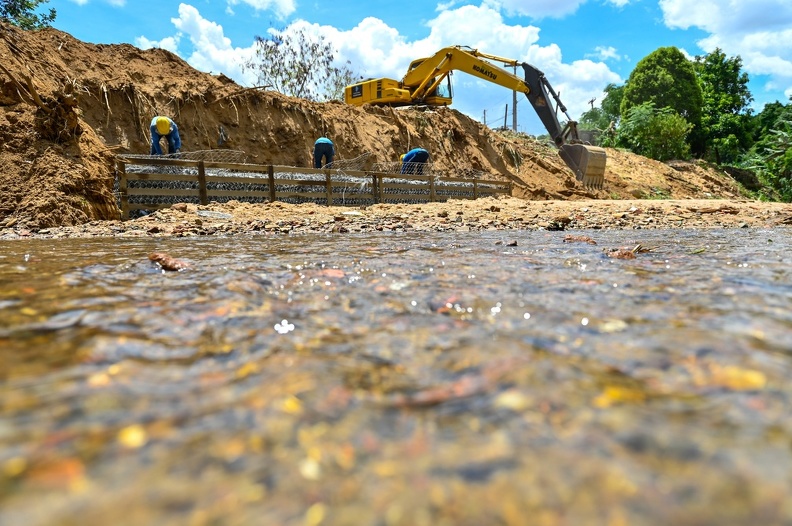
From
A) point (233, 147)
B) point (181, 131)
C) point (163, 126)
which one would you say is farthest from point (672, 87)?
point (163, 126)

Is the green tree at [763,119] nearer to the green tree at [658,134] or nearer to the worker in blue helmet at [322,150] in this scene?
the green tree at [658,134]

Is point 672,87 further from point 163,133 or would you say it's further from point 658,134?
point 163,133

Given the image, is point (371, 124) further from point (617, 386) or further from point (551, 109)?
point (617, 386)

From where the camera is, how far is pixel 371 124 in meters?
20.0

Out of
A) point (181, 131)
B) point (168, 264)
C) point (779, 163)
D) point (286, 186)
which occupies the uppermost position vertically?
point (181, 131)

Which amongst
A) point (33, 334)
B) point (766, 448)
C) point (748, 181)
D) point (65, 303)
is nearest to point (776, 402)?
point (766, 448)

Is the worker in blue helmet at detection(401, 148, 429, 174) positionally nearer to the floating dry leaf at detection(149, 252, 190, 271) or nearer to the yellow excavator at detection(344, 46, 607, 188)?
the yellow excavator at detection(344, 46, 607, 188)

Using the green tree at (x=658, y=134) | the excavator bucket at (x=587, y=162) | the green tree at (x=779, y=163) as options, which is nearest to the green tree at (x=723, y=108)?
the green tree at (x=658, y=134)

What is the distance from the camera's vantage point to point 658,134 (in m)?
29.8

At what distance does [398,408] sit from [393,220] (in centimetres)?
777

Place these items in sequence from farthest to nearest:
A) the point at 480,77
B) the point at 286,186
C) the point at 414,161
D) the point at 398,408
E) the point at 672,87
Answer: the point at 672,87 → the point at 480,77 → the point at 414,161 → the point at 286,186 → the point at 398,408

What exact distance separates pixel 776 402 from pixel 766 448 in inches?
9.5

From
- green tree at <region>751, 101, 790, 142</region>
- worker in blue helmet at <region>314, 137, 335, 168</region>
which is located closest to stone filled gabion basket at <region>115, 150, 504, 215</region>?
worker in blue helmet at <region>314, 137, 335, 168</region>

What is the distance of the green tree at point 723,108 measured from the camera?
3538 centimetres
